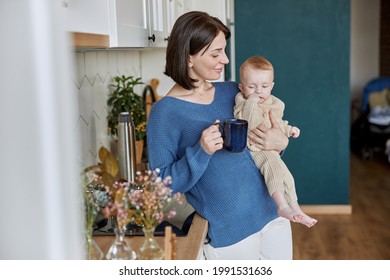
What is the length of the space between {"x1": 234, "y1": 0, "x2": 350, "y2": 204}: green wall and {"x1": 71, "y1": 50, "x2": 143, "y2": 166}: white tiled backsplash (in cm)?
164

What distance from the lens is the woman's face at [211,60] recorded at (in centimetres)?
137

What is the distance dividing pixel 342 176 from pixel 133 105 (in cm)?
223

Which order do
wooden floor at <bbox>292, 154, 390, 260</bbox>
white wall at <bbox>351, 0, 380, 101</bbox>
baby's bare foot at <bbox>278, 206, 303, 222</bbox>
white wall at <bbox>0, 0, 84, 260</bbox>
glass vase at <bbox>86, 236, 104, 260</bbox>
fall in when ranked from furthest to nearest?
white wall at <bbox>351, 0, 380, 101</bbox> < wooden floor at <bbox>292, 154, 390, 260</bbox> < baby's bare foot at <bbox>278, 206, 303, 222</bbox> < glass vase at <bbox>86, 236, 104, 260</bbox> < white wall at <bbox>0, 0, 84, 260</bbox>

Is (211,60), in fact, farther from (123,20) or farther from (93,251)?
(93,251)

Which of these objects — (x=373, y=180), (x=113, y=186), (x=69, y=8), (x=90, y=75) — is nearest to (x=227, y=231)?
(x=113, y=186)

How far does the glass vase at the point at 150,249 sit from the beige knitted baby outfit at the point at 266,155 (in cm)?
47

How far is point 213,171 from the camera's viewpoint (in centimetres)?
148

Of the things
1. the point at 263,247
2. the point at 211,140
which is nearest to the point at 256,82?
the point at 211,140

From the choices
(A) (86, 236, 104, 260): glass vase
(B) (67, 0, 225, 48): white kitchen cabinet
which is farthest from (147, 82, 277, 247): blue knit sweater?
(A) (86, 236, 104, 260): glass vase

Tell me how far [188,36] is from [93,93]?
0.90 m

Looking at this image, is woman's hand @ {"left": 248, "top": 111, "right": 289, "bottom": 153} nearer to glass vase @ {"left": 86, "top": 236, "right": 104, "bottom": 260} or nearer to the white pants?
the white pants

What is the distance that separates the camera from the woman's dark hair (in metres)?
1.34

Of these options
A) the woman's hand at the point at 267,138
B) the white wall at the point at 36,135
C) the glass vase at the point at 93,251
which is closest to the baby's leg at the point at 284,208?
the woman's hand at the point at 267,138

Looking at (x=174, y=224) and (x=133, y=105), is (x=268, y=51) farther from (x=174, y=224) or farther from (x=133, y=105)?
(x=174, y=224)
